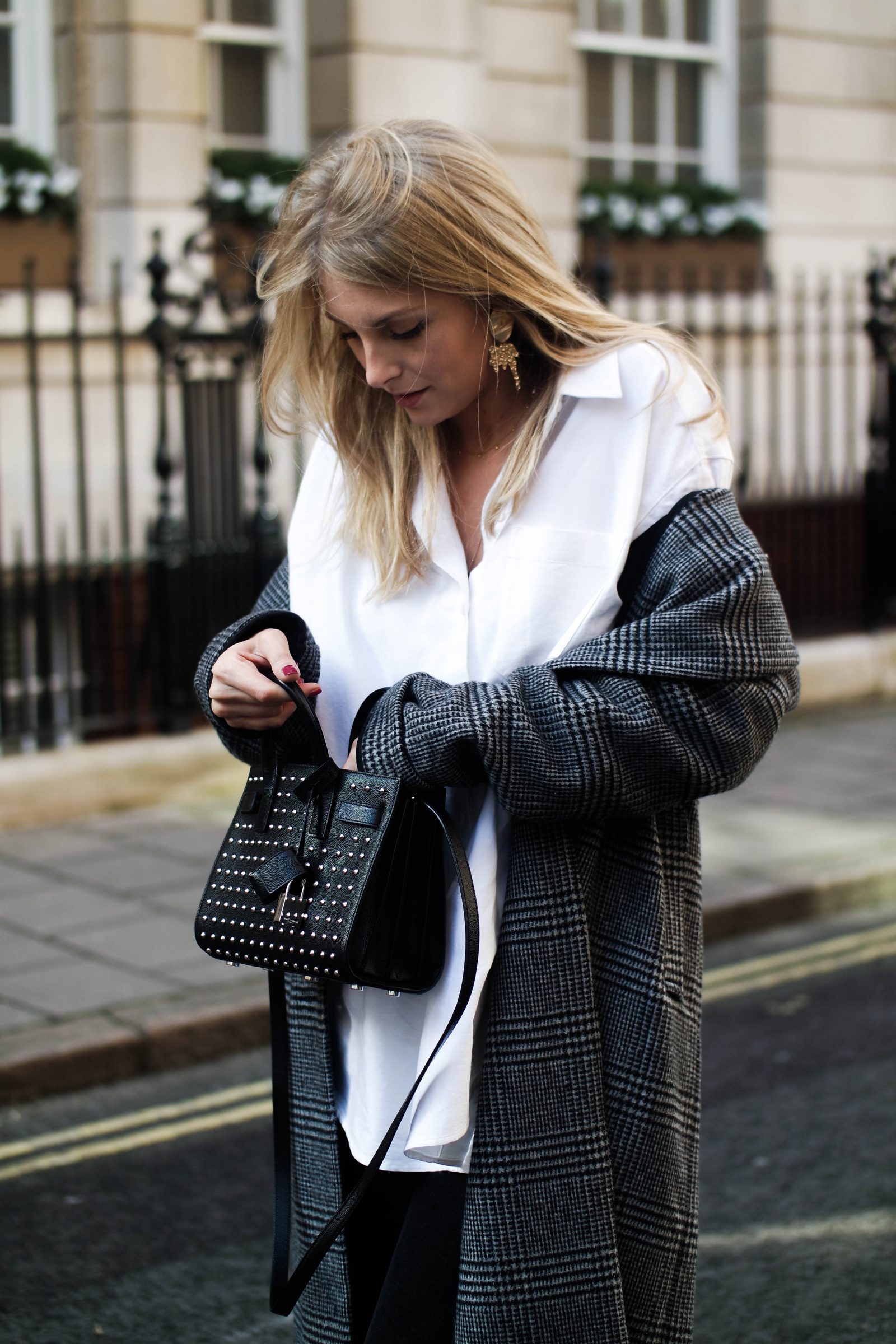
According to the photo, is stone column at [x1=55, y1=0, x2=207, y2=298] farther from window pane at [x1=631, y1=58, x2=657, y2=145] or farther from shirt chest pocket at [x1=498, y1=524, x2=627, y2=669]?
shirt chest pocket at [x1=498, y1=524, x2=627, y2=669]

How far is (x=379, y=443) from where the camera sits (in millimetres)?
2244

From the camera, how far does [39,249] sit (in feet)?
28.5

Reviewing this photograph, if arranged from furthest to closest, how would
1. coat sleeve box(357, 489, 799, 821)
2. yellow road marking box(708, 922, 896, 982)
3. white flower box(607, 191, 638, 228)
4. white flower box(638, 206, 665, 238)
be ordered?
white flower box(638, 206, 665, 238), white flower box(607, 191, 638, 228), yellow road marking box(708, 922, 896, 982), coat sleeve box(357, 489, 799, 821)

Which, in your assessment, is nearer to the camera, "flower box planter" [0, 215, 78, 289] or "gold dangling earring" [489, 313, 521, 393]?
"gold dangling earring" [489, 313, 521, 393]

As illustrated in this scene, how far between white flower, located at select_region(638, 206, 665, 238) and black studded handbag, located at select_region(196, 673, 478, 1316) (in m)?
9.46

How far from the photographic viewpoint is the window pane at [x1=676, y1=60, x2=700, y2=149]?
1164 centimetres

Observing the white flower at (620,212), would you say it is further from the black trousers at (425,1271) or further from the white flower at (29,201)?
the black trousers at (425,1271)

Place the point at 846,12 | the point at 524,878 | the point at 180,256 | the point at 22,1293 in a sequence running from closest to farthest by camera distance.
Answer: the point at 524,878 → the point at 22,1293 → the point at 180,256 → the point at 846,12

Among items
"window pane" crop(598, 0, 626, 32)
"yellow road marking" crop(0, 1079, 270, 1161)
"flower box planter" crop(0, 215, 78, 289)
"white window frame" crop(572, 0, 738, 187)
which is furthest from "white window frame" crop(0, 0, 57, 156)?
"yellow road marking" crop(0, 1079, 270, 1161)

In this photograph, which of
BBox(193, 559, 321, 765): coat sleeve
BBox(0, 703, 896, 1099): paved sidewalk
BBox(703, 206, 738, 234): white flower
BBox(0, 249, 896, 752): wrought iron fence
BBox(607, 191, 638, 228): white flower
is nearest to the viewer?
BBox(193, 559, 321, 765): coat sleeve

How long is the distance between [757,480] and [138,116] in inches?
173

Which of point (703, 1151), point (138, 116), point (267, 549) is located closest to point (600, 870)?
point (703, 1151)

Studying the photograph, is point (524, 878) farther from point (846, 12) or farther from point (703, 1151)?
point (846, 12)

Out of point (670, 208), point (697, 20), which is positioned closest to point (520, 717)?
point (670, 208)
